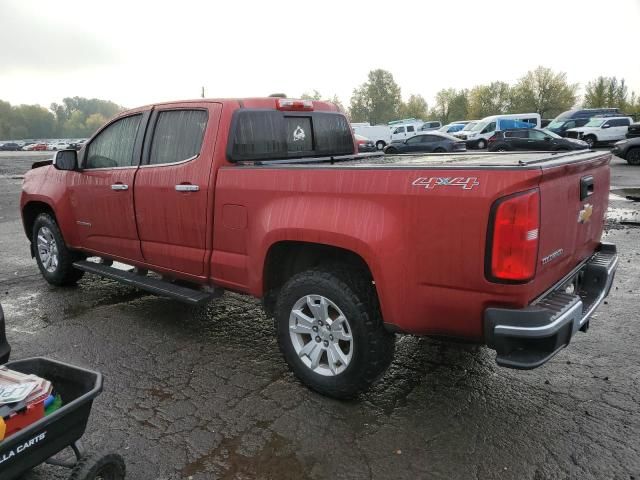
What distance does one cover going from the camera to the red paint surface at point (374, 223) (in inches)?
105

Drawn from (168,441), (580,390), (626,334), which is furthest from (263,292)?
(626,334)

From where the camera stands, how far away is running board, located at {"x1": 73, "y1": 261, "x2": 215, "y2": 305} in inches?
159

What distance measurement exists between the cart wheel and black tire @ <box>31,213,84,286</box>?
147 inches

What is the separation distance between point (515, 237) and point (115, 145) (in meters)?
3.78

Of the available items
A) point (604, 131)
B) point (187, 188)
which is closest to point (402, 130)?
point (604, 131)

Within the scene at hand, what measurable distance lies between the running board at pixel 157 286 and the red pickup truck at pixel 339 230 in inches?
0.8

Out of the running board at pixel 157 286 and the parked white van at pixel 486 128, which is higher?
the running board at pixel 157 286

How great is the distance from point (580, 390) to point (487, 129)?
2985 centimetres

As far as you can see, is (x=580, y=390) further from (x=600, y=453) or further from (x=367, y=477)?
(x=367, y=477)

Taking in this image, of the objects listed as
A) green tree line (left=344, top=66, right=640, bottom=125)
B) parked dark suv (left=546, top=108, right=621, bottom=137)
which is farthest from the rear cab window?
green tree line (left=344, top=66, right=640, bottom=125)

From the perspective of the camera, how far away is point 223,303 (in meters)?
5.36

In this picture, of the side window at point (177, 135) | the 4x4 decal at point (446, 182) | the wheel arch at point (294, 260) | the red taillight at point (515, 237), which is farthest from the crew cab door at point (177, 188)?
the red taillight at point (515, 237)

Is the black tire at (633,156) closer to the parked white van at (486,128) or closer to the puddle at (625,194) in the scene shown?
the puddle at (625,194)

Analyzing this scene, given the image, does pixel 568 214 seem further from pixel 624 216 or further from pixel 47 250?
pixel 624 216
